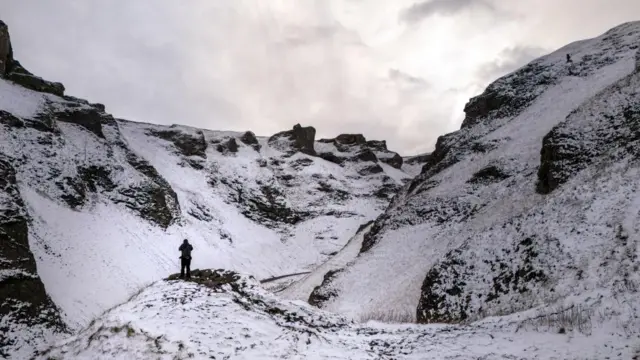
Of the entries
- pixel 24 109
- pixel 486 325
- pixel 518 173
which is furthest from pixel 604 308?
pixel 24 109

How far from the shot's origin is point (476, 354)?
9.68 m

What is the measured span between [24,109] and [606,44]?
69.1m

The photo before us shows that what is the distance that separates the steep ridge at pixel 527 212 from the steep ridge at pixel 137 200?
68.8 ft

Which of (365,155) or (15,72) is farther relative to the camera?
(365,155)

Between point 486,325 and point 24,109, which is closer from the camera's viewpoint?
point 486,325

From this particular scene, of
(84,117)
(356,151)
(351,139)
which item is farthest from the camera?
(351,139)

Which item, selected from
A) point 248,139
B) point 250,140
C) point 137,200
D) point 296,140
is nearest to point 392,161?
point 296,140

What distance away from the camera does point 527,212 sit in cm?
2106

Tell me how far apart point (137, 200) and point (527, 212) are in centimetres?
4960

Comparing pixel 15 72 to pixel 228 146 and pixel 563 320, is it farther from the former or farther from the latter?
pixel 563 320

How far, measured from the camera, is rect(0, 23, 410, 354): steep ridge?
3494 cm

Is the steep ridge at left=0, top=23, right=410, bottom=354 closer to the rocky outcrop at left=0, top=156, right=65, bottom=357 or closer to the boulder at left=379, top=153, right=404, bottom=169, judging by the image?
the rocky outcrop at left=0, top=156, right=65, bottom=357

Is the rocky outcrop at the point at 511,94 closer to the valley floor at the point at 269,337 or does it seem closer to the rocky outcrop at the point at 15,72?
the valley floor at the point at 269,337

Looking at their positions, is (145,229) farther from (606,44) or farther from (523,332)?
(606,44)
